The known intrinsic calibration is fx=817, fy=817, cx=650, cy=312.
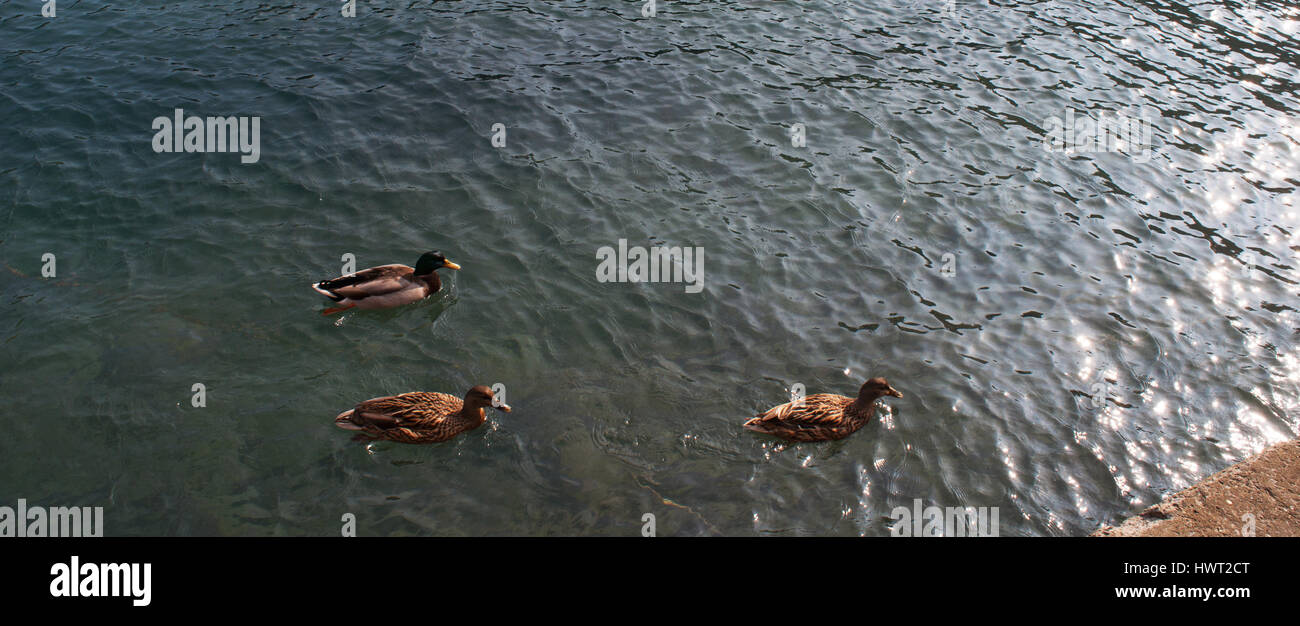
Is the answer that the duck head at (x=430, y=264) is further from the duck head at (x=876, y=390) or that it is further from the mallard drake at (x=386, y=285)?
the duck head at (x=876, y=390)

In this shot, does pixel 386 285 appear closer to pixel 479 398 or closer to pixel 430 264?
pixel 430 264

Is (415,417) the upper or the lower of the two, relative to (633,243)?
lower

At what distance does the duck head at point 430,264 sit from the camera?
1288 cm

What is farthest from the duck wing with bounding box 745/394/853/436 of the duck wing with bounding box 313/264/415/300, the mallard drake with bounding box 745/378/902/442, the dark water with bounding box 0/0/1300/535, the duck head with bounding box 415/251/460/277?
the duck wing with bounding box 313/264/415/300

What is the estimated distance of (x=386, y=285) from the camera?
12.7 metres

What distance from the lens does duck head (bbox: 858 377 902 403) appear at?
11.1 meters

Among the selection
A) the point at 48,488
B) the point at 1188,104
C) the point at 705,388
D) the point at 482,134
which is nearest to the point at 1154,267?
the point at 1188,104

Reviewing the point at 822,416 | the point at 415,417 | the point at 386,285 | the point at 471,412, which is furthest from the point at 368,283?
the point at 822,416

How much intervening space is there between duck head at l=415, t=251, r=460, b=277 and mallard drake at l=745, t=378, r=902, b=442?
18.1ft

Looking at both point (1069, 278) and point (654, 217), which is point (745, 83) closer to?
point (654, 217)

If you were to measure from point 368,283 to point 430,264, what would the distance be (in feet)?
3.23

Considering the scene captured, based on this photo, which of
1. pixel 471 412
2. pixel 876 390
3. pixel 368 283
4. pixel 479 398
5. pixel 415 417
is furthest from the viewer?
pixel 368 283

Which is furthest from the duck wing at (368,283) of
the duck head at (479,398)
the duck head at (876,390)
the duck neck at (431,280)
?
the duck head at (876,390)

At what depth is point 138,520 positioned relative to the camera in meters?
9.27
